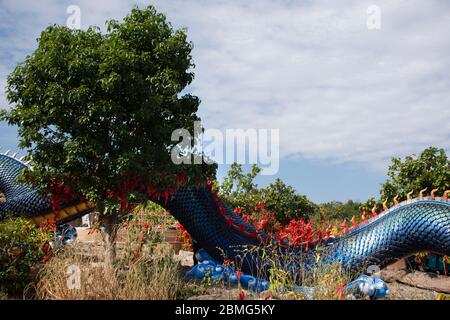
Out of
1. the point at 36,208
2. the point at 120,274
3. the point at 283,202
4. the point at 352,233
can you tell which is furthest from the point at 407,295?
the point at 283,202

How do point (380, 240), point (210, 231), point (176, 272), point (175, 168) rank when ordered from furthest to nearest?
1. point (210, 231)
2. point (380, 240)
3. point (175, 168)
4. point (176, 272)

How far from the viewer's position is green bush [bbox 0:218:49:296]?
6.06 meters

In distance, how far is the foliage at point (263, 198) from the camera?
15523mm

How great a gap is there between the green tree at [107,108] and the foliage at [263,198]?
8561mm

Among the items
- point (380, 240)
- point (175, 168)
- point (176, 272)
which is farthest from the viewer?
point (380, 240)

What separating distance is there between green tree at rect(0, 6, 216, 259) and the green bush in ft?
2.59

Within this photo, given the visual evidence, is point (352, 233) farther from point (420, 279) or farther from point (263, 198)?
point (263, 198)

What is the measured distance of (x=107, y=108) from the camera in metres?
6.38

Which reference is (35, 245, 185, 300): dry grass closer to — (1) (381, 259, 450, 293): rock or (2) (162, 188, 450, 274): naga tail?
(2) (162, 188, 450, 274): naga tail

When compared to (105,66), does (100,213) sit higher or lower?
lower

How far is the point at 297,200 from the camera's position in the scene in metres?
16.4
